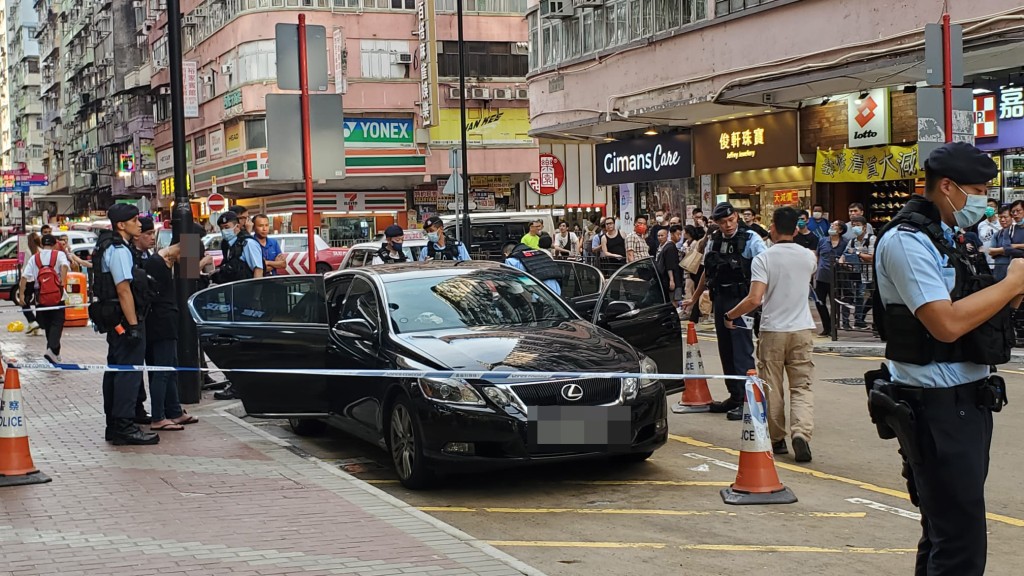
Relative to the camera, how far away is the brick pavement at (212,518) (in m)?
5.83

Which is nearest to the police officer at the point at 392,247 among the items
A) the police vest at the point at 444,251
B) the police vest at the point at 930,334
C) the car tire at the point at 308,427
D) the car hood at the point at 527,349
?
the police vest at the point at 444,251

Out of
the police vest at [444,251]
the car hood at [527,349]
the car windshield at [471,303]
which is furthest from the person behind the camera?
the police vest at [444,251]

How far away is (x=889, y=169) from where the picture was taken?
72.6ft

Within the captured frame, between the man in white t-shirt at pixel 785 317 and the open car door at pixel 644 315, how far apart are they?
119 cm

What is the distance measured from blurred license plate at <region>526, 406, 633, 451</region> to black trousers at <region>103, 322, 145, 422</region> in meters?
3.77

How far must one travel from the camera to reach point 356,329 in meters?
8.70

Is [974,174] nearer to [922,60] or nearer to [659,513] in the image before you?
[659,513]

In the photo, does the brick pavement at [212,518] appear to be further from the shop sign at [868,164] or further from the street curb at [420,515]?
the shop sign at [868,164]

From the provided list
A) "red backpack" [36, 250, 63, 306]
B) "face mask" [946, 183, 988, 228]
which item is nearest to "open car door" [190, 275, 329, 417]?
"face mask" [946, 183, 988, 228]

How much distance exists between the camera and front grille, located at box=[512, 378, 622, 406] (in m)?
7.47

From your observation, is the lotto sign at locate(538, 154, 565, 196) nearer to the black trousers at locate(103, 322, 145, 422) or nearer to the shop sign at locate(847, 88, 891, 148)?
the shop sign at locate(847, 88, 891, 148)

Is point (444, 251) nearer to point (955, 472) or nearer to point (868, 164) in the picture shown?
point (955, 472)

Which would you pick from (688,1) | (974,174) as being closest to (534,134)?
(688,1)

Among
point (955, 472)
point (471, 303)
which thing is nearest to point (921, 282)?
point (955, 472)
